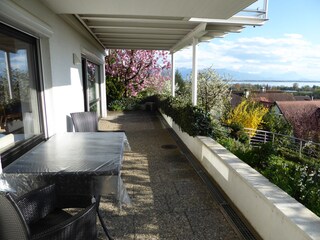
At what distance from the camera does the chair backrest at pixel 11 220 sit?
1.20 m

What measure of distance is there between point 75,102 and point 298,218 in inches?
166

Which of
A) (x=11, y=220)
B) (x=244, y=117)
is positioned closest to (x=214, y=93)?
(x=244, y=117)

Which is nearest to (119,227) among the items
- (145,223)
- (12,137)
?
(145,223)

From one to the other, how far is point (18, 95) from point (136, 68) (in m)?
10.2

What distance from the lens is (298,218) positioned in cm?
170

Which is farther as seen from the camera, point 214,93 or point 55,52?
point 214,93

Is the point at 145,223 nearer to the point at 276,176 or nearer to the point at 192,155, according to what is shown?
the point at 276,176

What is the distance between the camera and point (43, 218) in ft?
5.86

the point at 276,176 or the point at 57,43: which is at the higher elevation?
the point at 57,43

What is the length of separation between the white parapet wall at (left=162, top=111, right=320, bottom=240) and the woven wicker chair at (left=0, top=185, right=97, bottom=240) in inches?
58.3

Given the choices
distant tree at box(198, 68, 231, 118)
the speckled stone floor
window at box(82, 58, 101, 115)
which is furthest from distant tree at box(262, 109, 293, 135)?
the speckled stone floor

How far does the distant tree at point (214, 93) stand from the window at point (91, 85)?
17.7 ft

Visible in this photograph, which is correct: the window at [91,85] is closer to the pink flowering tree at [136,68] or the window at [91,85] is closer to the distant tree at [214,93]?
the pink flowering tree at [136,68]

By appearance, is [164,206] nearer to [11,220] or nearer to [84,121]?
[11,220]
